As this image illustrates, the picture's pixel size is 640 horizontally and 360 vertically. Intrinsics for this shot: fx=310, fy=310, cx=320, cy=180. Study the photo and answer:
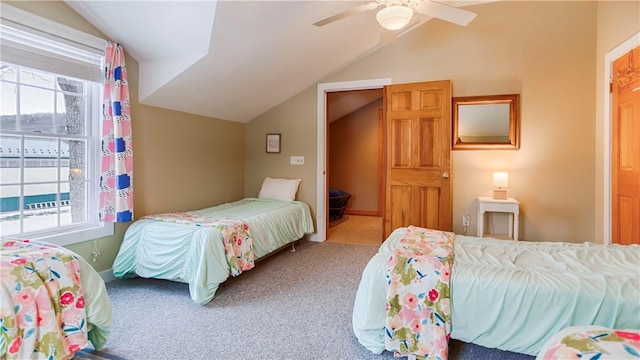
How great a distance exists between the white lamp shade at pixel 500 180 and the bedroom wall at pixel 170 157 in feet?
11.5

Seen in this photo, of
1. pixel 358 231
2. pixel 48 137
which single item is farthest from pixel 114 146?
pixel 358 231

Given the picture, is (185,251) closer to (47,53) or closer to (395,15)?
(47,53)

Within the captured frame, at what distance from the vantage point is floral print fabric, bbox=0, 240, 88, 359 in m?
1.35

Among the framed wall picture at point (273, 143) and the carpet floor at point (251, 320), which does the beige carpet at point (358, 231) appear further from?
the framed wall picture at point (273, 143)

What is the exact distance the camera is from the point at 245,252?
2900 millimetres

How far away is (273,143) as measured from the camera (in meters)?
4.74

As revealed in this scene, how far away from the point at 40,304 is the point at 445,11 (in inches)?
118

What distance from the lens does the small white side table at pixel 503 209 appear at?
340 cm

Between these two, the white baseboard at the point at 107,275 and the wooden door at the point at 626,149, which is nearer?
the wooden door at the point at 626,149

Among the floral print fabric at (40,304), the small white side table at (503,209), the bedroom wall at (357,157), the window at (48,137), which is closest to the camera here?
the floral print fabric at (40,304)

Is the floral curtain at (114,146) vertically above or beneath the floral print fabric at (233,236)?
above

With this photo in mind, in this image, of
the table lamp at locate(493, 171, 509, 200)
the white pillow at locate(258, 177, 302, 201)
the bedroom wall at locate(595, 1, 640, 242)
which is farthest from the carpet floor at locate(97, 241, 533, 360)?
the bedroom wall at locate(595, 1, 640, 242)

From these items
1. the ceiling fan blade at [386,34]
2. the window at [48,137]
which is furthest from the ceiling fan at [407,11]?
the window at [48,137]

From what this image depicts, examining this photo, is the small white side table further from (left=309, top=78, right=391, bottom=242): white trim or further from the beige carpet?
(left=309, top=78, right=391, bottom=242): white trim
